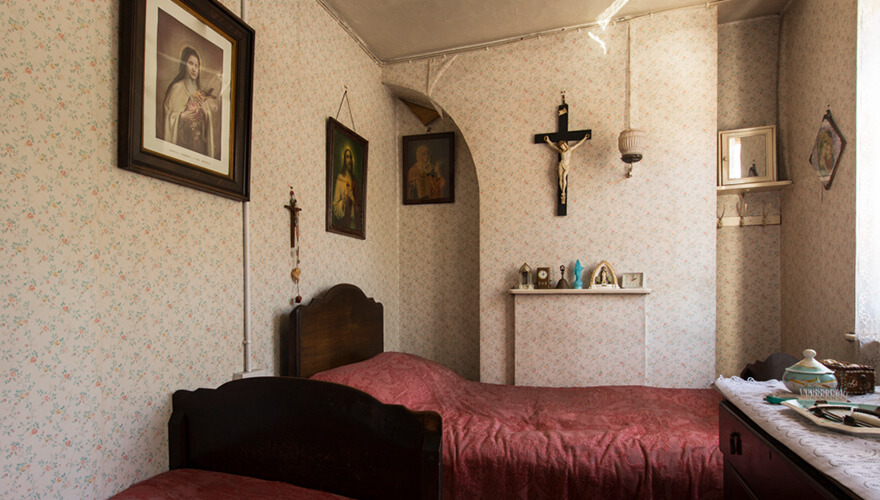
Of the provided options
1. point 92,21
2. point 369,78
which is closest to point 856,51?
point 369,78

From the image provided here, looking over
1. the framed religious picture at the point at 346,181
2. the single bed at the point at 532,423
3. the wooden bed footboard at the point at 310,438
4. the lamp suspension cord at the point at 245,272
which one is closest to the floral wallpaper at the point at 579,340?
the single bed at the point at 532,423

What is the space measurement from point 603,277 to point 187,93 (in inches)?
109

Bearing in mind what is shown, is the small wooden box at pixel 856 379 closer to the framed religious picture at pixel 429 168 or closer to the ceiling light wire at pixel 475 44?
the ceiling light wire at pixel 475 44

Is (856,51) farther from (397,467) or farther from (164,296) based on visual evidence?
(164,296)

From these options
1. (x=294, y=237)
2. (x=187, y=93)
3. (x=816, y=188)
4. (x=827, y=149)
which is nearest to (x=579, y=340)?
(x=816, y=188)

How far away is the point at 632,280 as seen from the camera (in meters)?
3.21

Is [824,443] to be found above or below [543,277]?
below

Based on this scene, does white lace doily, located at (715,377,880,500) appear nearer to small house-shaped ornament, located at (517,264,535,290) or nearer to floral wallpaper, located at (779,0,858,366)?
floral wallpaper, located at (779,0,858,366)

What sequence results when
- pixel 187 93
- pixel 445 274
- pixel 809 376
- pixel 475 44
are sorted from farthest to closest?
pixel 445 274 → pixel 475 44 → pixel 187 93 → pixel 809 376

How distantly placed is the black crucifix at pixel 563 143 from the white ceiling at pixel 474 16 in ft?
1.90

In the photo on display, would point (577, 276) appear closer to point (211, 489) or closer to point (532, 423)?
point (532, 423)

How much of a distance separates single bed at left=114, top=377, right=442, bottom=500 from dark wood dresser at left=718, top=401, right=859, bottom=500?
84 centimetres

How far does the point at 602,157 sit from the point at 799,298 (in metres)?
1.60

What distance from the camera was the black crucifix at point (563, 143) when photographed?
332cm
